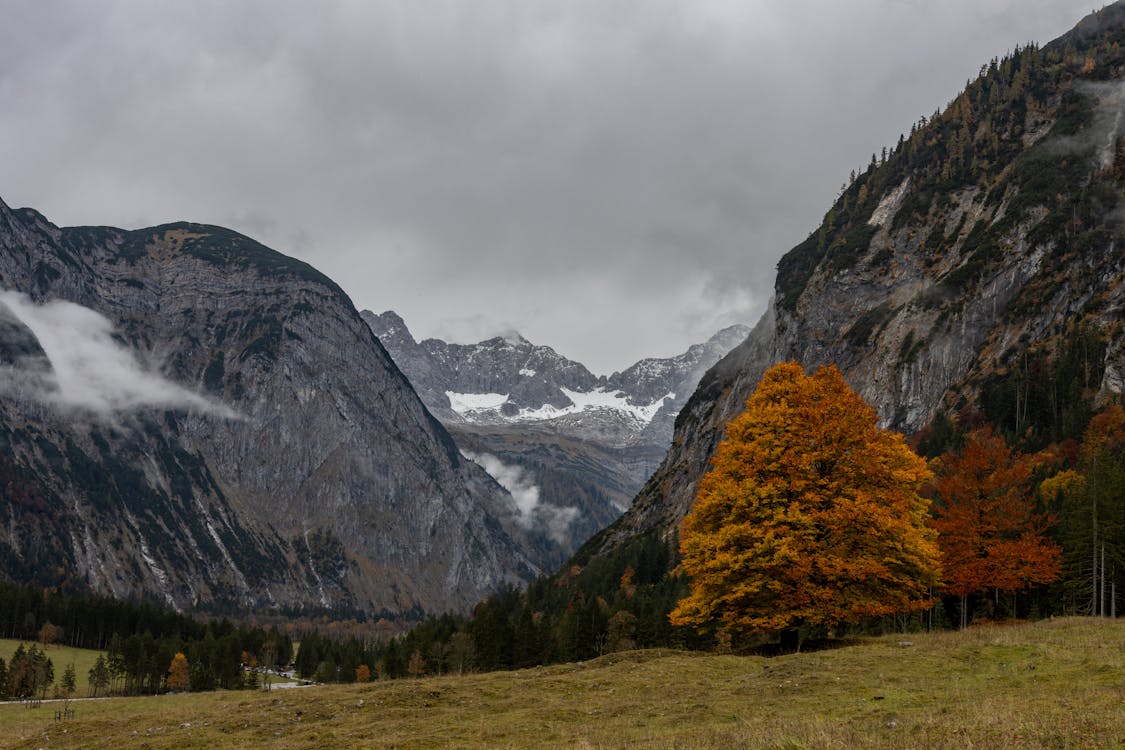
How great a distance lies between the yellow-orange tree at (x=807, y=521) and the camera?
100ft

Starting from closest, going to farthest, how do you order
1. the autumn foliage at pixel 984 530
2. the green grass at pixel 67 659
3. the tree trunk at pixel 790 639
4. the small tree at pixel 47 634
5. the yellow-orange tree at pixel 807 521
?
the yellow-orange tree at pixel 807 521 < the tree trunk at pixel 790 639 < the autumn foliage at pixel 984 530 < the green grass at pixel 67 659 < the small tree at pixel 47 634

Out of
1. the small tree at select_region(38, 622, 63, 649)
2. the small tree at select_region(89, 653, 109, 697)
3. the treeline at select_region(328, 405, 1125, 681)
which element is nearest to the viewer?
the treeline at select_region(328, 405, 1125, 681)

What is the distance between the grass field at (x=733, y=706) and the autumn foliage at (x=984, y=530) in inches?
364

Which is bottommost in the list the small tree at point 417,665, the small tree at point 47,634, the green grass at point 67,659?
the green grass at point 67,659

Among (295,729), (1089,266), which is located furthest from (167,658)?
(1089,266)

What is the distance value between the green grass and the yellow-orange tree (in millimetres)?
163467

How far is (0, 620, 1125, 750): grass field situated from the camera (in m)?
15.8

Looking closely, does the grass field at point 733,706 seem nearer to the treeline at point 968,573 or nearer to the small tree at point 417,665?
the treeline at point 968,573

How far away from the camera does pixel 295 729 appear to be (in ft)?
78.4

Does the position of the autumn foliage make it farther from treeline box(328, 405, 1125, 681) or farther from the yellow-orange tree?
the yellow-orange tree

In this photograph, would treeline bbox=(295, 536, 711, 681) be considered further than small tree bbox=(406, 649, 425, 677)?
No

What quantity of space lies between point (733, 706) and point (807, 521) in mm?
10592

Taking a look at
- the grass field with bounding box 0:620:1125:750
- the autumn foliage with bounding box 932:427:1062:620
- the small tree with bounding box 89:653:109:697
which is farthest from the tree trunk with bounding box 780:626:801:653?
the small tree with bounding box 89:653:109:697

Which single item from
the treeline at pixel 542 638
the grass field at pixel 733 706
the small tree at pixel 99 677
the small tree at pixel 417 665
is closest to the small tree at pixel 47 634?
the small tree at pixel 99 677
